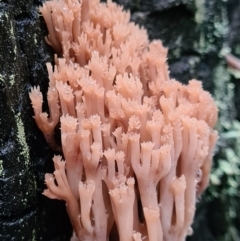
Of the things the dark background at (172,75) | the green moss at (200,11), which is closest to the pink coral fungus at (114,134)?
the dark background at (172,75)

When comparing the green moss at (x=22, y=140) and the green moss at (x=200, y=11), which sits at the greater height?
the green moss at (x=200, y=11)

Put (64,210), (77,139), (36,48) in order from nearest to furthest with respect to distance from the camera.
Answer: (77,139), (36,48), (64,210)

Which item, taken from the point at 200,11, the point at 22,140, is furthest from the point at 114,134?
the point at 200,11

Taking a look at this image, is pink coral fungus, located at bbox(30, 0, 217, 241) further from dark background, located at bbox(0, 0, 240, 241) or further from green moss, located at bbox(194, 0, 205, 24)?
green moss, located at bbox(194, 0, 205, 24)

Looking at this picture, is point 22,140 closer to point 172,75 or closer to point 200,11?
point 172,75

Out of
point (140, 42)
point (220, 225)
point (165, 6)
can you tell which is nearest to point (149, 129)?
point (140, 42)

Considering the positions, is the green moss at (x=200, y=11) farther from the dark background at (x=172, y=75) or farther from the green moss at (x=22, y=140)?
the green moss at (x=22, y=140)

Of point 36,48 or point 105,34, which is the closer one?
point 36,48

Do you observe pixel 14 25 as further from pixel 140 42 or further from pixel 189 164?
pixel 189 164
